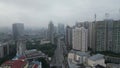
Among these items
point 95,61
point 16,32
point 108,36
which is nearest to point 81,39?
point 108,36

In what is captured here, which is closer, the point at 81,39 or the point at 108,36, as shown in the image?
the point at 108,36

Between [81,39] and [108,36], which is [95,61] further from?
[81,39]

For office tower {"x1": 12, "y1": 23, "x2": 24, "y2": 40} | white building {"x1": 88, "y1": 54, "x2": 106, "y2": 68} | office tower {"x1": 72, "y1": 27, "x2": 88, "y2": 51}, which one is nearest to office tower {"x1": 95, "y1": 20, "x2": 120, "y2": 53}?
office tower {"x1": 72, "y1": 27, "x2": 88, "y2": 51}

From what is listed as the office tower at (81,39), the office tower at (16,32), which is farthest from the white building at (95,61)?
the office tower at (16,32)

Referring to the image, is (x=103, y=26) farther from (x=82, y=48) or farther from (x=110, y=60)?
(x=110, y=60)

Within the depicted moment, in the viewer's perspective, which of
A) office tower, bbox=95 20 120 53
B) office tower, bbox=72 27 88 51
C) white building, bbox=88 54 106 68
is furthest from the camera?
office tower, bbox=72 27 88 51

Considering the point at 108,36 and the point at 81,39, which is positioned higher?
the point at 108,36

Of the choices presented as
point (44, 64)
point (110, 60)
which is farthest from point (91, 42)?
point (44, 64)

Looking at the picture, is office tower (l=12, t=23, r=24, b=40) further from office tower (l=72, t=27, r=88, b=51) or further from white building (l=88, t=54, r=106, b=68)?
white building (l=88, t=54, r=106, b=68)
